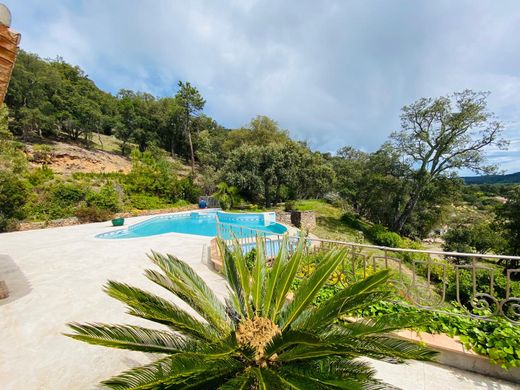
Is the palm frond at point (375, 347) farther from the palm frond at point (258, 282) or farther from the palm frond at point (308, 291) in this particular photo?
the palm frond at point (258, 282)

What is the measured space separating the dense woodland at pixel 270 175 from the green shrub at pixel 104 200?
0.23 feet

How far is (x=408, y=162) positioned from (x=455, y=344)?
19528 millimetres

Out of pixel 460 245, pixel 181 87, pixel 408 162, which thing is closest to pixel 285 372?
pixel 460 245

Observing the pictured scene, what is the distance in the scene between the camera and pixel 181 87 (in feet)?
95.3

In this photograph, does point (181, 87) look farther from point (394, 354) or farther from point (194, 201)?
point (394, 354)

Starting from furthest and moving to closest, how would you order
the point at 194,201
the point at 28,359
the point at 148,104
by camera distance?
the point at 148,104, the point at 194,201, the point at 28,359

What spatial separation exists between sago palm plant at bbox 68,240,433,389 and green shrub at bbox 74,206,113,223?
15503mm

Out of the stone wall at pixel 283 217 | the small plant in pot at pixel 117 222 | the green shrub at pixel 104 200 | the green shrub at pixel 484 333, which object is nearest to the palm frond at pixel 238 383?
the green shrub at pixel 484 333

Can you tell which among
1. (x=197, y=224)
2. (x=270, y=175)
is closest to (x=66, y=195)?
(x=197, y=224)

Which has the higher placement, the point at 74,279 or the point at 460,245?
the point at 74,279

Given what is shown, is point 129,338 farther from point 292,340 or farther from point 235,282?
point 292,340

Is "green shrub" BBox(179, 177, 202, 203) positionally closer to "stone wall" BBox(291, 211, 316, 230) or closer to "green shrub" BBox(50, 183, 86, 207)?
"green shrub" BBox(50, 183, 86, 207)

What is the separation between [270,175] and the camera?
782 inches

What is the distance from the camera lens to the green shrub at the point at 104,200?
1608cm
